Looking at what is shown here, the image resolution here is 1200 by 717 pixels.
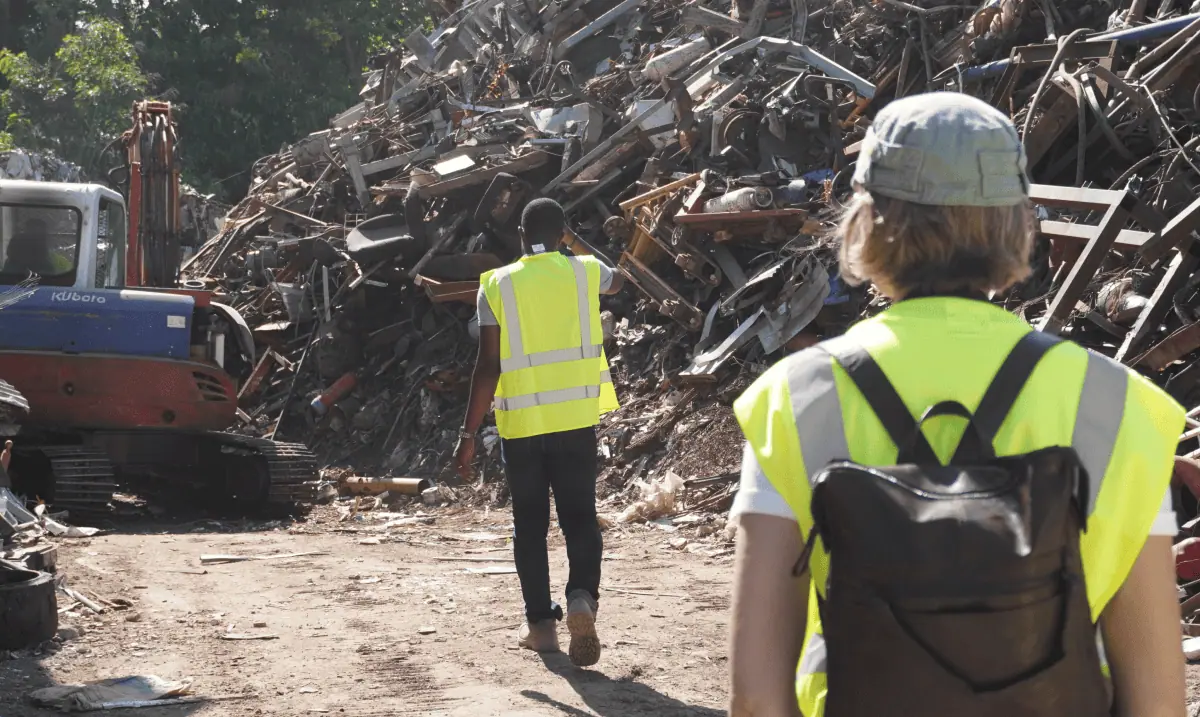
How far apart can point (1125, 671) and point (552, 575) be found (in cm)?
711

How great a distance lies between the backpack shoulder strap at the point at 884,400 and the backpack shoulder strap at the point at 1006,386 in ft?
0.14

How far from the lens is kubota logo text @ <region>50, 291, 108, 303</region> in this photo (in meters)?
12.9

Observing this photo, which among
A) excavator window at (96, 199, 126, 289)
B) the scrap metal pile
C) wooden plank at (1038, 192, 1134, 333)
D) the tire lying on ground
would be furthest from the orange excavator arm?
wooden plank at (1038, 192, 1134, 333)

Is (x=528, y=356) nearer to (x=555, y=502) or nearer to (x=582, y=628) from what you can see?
(x=555, y=502)

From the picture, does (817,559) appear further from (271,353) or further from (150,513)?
(271,353)

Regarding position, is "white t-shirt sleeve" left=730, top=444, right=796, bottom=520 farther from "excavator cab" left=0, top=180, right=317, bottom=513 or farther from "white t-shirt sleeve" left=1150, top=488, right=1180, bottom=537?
"excavator cab" left=0, top=180, right=317, bottom=513

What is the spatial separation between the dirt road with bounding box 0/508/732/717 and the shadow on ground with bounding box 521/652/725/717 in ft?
0.04

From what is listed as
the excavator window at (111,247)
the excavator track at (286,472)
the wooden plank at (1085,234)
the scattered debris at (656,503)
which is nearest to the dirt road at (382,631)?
the scattered debris at (656,503)

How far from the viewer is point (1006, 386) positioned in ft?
5.70

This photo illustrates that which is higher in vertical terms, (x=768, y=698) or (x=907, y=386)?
(x=907, y=386)

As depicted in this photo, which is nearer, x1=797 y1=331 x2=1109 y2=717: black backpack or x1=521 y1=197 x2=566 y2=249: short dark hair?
x1=797 y1=331 x2=1109 y2=717: black backpack

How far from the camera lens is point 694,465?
11.3 m

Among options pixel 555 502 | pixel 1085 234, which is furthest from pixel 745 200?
pixel 555 502

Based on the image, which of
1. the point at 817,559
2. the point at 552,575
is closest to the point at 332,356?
the point at 552,575
